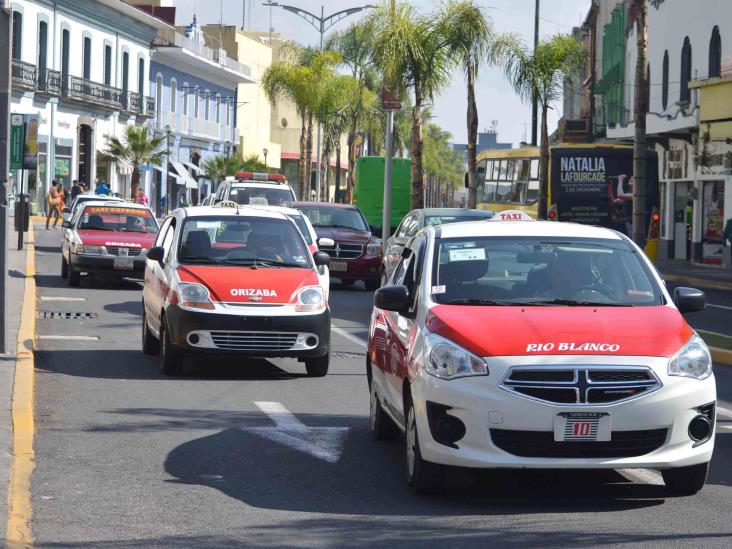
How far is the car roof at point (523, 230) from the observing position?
9500 mm

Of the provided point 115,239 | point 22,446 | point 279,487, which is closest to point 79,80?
point 115,239

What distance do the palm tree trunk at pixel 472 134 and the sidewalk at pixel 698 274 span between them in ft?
20.2

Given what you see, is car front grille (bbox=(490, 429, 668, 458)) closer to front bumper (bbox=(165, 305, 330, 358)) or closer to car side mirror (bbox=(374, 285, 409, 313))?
car side mirror (bbox=(374, 285, 409, 313))

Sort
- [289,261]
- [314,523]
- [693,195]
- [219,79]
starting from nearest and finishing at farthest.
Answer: [314,523], [289,261], [693,195], [219,79]

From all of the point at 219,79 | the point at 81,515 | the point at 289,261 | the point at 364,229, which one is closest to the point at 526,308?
the point at 81,515

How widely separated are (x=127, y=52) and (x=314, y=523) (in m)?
63.1

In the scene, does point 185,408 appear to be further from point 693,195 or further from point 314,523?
point 693,195

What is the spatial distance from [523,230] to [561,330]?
1537mm

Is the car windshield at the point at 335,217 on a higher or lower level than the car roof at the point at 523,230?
lower

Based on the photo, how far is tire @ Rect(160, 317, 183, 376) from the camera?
13887mm

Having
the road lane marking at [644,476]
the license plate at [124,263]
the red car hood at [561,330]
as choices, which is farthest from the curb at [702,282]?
the red car hood at [561,330]

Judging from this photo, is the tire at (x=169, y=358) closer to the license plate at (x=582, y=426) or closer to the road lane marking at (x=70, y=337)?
the road lane marking at (x=70, y=337)

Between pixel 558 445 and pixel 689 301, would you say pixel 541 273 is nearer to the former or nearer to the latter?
pixel 689 301

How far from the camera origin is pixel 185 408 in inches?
466
